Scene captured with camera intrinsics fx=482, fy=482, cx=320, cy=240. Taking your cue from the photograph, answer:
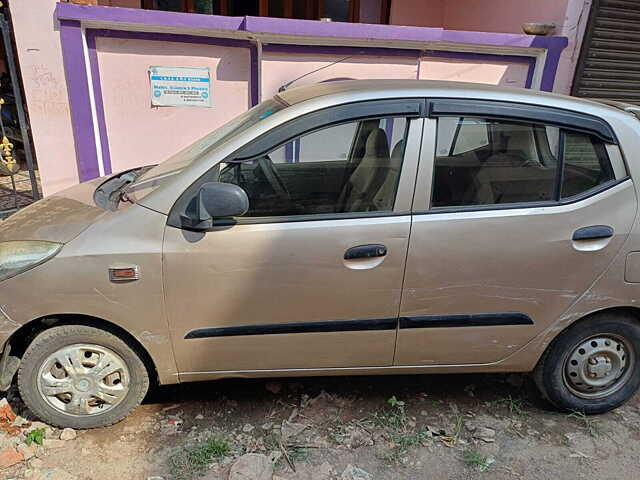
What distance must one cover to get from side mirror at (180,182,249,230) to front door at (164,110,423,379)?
0.07 meters

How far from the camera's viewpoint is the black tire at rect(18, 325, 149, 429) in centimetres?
234

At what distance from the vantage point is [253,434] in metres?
2.57

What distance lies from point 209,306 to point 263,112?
1.07 m

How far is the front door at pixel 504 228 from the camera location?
2.34 metres

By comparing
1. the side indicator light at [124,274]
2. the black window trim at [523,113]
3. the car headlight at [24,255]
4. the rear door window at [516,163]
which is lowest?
A: the side indicator light at [124,274]

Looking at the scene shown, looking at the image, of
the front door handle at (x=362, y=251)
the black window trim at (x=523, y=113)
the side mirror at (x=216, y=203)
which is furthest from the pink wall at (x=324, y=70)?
the front door handle at (x=362, y=251)

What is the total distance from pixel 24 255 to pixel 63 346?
1.57 feet

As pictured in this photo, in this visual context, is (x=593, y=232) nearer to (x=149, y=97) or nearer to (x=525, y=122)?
(x=525, y=122)

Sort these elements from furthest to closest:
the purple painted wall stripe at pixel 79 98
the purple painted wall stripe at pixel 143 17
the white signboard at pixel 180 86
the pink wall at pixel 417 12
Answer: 1. the pink wall at pixel 417 12
2. the white signboard at pixel 180 86
3. the purple painted wall stripe at pixel 79 98
4. the purple painted wall stripe at pixel 143 17

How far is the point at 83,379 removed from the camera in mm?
2410

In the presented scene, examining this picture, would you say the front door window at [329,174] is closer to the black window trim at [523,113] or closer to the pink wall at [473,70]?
the black window trim at [523,113]

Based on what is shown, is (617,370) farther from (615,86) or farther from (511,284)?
(615,86)

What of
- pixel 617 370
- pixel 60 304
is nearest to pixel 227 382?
pixel 60 304

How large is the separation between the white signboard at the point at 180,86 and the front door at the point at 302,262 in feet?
10.3
